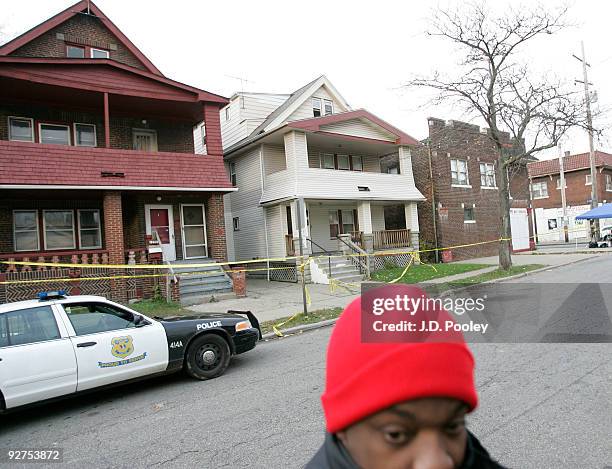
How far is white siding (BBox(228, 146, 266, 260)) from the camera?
20.3 meters

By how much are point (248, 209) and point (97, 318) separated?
52.1 ft

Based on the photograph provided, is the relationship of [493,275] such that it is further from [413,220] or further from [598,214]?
[598,214]

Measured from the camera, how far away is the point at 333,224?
22250mm

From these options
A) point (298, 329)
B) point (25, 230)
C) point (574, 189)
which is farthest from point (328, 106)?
point (574, 189)

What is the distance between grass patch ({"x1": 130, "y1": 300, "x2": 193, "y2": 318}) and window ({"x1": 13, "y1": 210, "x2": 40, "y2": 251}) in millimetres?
4832

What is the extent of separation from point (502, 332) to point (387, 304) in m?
6.83

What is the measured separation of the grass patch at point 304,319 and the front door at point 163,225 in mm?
8111

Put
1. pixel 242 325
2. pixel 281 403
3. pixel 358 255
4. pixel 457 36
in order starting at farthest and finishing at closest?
1. pixel 358 255
2. pixel 457 36
3. pixel 242 325
4. pixel 281 403

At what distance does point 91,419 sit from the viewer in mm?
4828

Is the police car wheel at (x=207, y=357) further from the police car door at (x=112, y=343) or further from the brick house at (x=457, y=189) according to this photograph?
the brick house at (x=457, y=189)

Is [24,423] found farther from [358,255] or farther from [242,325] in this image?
[358,255]

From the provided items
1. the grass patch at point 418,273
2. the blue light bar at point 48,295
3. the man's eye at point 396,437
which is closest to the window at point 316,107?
the grass patch at point 418,273

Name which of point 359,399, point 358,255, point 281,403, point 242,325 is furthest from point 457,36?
point 359,399

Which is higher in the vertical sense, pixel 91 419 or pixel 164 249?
pixel 164 249
